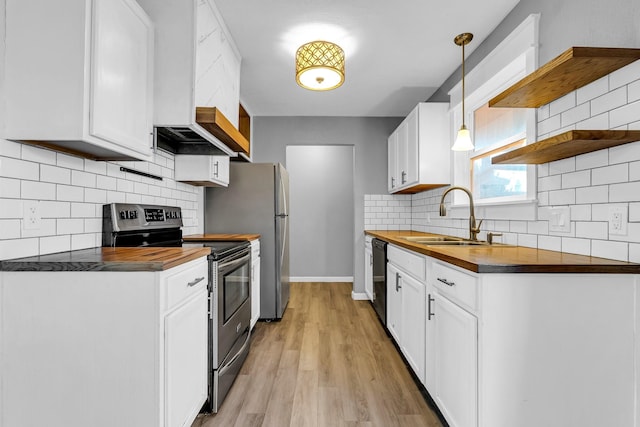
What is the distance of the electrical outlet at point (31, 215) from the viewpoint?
52.5 inches

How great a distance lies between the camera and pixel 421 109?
10.7 feet

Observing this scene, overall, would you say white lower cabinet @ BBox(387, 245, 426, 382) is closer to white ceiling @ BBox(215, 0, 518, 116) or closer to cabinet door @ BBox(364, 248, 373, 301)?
cabinet door @ BBox(364, 248, 373, 301)

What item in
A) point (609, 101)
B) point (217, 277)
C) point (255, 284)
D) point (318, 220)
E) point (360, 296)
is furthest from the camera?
point (318, 220)

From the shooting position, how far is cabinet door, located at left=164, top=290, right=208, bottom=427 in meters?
1.32

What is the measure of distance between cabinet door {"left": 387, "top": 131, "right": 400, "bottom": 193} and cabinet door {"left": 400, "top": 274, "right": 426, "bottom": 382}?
71.7 inches

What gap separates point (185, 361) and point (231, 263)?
702 millimetres

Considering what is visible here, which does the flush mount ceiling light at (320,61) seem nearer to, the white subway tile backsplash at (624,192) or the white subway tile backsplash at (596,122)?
the white subway tile backsplash at (596,122)

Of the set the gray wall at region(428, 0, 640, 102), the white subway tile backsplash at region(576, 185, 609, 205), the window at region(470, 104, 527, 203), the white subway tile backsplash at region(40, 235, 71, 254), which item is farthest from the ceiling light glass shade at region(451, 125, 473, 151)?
the white subway tile backsplash at region(40, 235, 71, 254)

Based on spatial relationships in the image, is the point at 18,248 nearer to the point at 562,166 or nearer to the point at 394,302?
the point at 394,302

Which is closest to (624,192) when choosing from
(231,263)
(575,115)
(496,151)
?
(575,115)

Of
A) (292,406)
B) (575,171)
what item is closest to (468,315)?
(575,171)

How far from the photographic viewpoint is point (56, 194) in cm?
149

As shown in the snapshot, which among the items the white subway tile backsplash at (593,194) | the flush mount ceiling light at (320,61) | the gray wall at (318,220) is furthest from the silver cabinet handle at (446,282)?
the gray wall at (318,220)

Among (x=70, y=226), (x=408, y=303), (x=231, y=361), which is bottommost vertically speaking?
(x=231, y=361)
